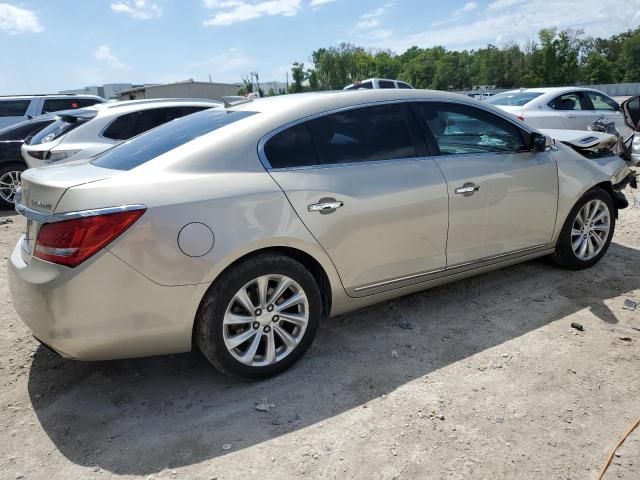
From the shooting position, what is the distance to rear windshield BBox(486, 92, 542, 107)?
10395 millimetres

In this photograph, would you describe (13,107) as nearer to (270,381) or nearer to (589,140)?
(270,381)

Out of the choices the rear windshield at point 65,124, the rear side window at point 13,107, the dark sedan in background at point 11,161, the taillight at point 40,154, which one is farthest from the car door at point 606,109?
the rear side window at point 13,107

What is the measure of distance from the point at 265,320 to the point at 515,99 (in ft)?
30.7

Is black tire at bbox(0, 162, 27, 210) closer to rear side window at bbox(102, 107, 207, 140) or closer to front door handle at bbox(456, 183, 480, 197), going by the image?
rear side window at bbox(102, 107, 207, 140)

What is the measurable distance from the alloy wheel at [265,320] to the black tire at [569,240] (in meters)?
2.60

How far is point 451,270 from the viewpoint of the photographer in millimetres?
3740

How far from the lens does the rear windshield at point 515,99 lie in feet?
34.1

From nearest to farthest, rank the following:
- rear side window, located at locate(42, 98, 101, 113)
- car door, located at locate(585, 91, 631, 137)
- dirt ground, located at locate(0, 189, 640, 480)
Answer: dirt ground, located at locate(0, 189, 640, 480)
car door, located at locate(585, 91, 631, 137)
rear side window, located at locate(42, 98, 101, 113)

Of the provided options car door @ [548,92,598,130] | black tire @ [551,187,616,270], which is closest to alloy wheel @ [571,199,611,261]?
black tire @ [551,187,616,270]

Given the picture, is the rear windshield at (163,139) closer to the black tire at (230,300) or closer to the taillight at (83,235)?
the taillight at (83,235)

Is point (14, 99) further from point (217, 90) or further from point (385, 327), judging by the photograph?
point (217, 90)

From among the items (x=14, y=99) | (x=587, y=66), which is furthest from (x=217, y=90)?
(x=587, y=66)

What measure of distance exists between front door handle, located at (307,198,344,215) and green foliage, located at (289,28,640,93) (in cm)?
6992

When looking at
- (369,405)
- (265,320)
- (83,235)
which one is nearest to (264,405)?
(265,320)
